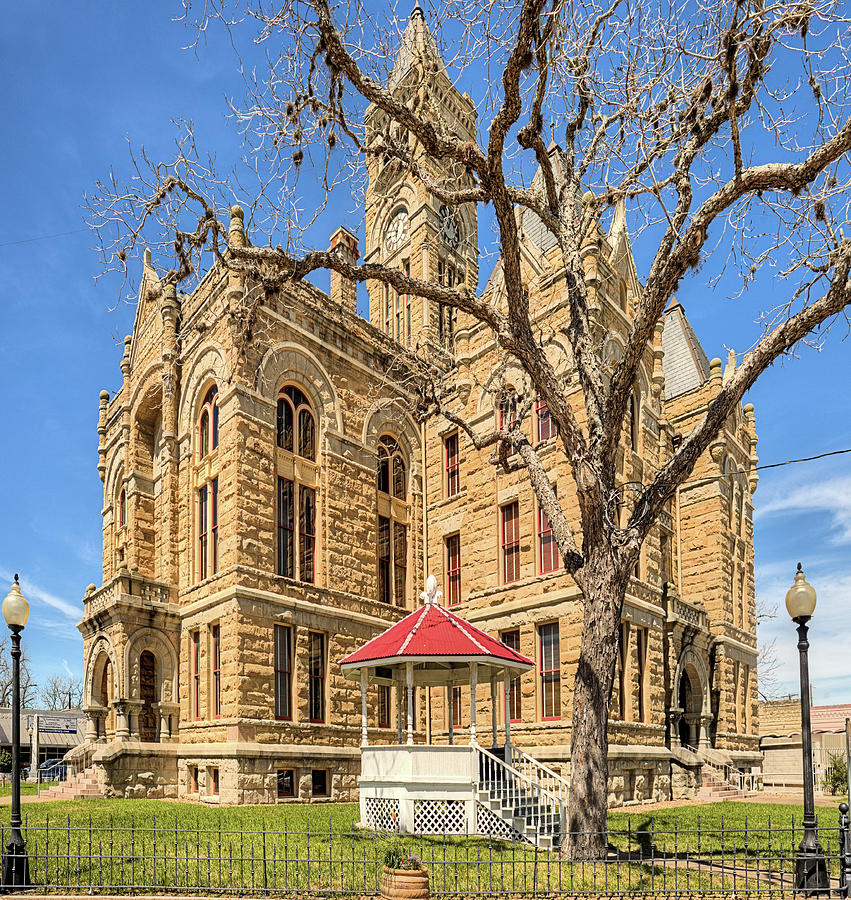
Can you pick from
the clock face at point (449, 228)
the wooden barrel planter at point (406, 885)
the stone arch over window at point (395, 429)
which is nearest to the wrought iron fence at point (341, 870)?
the wooden barrel planter at point (406, 885)

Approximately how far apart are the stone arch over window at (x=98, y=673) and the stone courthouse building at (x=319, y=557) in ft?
0.30

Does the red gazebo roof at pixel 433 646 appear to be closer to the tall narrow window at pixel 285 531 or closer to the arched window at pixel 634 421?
the tall narrow window at pixel 285 531

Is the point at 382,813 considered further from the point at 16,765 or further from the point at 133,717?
the point at 133,717

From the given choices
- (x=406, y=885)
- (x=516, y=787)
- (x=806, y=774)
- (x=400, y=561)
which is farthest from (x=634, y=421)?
(x=406, y=885)

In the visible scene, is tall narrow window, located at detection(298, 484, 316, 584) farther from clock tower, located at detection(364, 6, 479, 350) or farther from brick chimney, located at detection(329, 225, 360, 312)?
clock tower, located at detection(364, 6, 479, 350)

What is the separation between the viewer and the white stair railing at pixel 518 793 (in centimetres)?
1572

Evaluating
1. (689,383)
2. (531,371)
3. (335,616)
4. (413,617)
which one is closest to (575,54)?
(531,371)

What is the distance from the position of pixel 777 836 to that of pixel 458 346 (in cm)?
1800

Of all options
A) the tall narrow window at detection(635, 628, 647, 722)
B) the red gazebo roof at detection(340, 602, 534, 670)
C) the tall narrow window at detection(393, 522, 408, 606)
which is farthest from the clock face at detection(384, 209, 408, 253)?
the red gazebo roof at detection(340, 602, 534, 670)

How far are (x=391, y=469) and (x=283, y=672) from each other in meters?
8.70

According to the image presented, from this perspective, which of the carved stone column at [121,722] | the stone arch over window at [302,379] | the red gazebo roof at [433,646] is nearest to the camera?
the red gazebo roof at [433,646]

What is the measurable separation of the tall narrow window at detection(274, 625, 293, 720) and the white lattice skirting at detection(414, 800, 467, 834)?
314 inches

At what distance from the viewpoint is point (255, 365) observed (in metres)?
24.1

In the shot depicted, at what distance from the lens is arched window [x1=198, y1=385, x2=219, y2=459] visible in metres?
25.5
